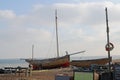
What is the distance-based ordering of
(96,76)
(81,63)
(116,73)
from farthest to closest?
(81,63) → (96,76) → (116,73)

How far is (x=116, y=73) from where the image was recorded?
24.9 metres

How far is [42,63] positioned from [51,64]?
60.9 inches

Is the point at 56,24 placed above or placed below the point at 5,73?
above

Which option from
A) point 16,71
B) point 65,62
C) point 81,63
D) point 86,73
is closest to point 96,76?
point 86,73

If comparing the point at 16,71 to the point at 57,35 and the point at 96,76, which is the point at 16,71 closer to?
the point at 96,76

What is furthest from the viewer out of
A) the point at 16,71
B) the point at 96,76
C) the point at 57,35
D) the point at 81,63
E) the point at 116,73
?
the point at 57,35

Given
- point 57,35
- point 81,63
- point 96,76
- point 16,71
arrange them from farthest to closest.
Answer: point 57,35
point 81,63
point 16,71
point 96,76

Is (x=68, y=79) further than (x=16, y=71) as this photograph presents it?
No

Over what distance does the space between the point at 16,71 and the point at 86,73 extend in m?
17.5

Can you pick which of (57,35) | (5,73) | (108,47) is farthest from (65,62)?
(108,47)

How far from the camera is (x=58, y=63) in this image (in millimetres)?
65812

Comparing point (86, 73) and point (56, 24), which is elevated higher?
point (56, 24)

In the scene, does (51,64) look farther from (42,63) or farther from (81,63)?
(81,63)

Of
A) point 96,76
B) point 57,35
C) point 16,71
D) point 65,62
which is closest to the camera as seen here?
point 96,76
